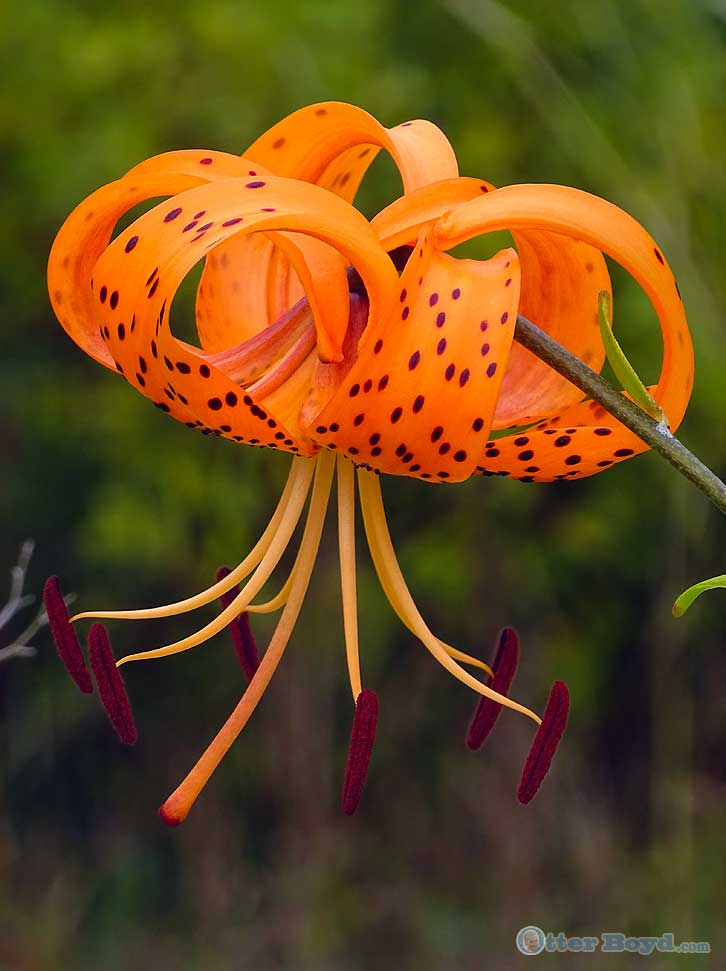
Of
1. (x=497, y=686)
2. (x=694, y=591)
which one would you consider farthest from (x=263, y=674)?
(x=694, y=591)

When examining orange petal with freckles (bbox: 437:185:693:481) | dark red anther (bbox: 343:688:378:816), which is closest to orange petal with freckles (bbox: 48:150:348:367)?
orange petal with freckles (bbox: 437:185:693:481)

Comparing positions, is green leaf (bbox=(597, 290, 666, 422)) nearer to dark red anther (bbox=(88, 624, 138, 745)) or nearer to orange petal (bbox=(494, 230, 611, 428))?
orange petal (bbox=(494, 230, 611, 428))

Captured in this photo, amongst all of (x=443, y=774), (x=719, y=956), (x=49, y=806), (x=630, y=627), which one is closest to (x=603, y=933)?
(x=719, y=956)

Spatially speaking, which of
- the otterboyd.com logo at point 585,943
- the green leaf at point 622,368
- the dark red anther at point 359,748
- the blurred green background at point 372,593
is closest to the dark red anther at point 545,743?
the dark red anther at point 359,748

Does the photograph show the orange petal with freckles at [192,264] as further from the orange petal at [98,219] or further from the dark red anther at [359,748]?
the dark red anther at [359,748]

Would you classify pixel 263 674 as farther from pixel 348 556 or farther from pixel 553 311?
pixel 553 311

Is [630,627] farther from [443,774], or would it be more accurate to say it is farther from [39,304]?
[39,304]
